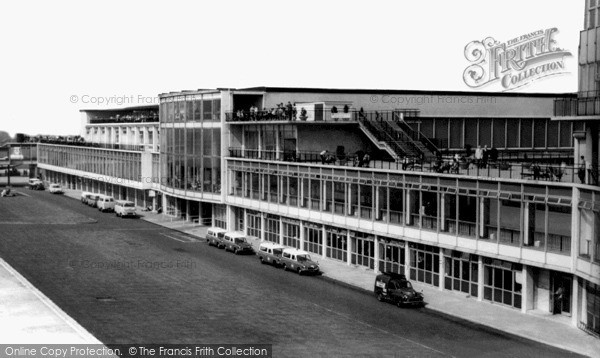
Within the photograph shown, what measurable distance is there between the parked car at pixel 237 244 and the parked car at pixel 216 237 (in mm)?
1338

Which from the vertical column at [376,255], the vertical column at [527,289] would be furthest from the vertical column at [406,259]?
the vertical column at [527,289]

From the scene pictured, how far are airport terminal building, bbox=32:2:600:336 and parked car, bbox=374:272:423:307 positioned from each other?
4276 millimetres

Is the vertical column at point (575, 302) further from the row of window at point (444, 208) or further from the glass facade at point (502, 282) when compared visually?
the glass facade at point (502, 282)

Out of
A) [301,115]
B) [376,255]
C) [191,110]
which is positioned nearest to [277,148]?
[301,115]

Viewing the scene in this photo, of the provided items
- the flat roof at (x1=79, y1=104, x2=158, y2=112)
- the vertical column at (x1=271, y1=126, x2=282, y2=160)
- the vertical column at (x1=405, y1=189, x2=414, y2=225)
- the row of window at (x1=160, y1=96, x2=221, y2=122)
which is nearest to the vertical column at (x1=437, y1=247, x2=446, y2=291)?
the vertical column at (x1=405, y1=189, x2=414, y2=225)

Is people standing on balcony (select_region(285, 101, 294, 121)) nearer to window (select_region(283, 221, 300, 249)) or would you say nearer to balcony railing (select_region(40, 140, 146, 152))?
window (select_region(283, 221, 300, 249))

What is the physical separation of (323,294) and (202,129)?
36436 mm

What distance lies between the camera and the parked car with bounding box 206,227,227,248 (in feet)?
222

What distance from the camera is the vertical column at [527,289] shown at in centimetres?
4403

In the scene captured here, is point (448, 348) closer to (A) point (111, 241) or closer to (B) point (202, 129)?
(A) point (111, 241)

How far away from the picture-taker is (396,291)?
45.9 m

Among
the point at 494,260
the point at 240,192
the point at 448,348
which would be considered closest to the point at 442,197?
the point at 494,260

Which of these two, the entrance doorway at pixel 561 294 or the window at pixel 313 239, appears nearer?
the entrance doorway at pixel 561 294

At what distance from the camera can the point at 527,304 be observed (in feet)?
144
